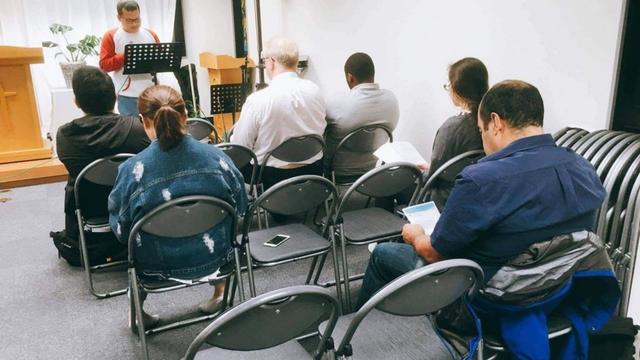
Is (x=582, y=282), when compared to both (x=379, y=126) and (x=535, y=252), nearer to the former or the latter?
(x=535, y=252)

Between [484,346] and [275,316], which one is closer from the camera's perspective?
[275,316]

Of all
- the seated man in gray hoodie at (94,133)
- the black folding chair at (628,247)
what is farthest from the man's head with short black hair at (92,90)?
the black folding chair at (628,247)

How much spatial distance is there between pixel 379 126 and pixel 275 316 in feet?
7.29

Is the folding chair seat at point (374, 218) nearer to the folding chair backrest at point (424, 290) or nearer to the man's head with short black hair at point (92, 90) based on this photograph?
the folding chair backrest at point (424, 290)

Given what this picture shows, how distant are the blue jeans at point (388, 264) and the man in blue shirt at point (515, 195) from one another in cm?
28

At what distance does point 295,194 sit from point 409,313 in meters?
0.98

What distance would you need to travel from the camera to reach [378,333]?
161cm

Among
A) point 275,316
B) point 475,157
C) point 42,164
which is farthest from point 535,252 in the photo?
point 42,164

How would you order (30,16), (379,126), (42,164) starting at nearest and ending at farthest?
1. (379,126)
2. (42,164)
3. (30,16)

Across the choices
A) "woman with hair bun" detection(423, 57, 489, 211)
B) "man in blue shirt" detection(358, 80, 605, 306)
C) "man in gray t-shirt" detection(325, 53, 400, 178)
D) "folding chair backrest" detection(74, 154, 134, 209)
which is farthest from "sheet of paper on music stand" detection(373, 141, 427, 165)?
"folding chair backrest" detection(74, 154, 134, 209)

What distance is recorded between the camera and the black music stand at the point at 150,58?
466 cm

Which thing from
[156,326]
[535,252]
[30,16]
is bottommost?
[156,326]

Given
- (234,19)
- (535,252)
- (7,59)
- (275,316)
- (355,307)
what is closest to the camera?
Result: (275,316)

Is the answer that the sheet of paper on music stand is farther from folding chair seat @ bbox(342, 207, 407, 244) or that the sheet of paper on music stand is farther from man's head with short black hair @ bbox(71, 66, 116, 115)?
man's head with short black hair @ bbox(71, 66, 116, 115)
